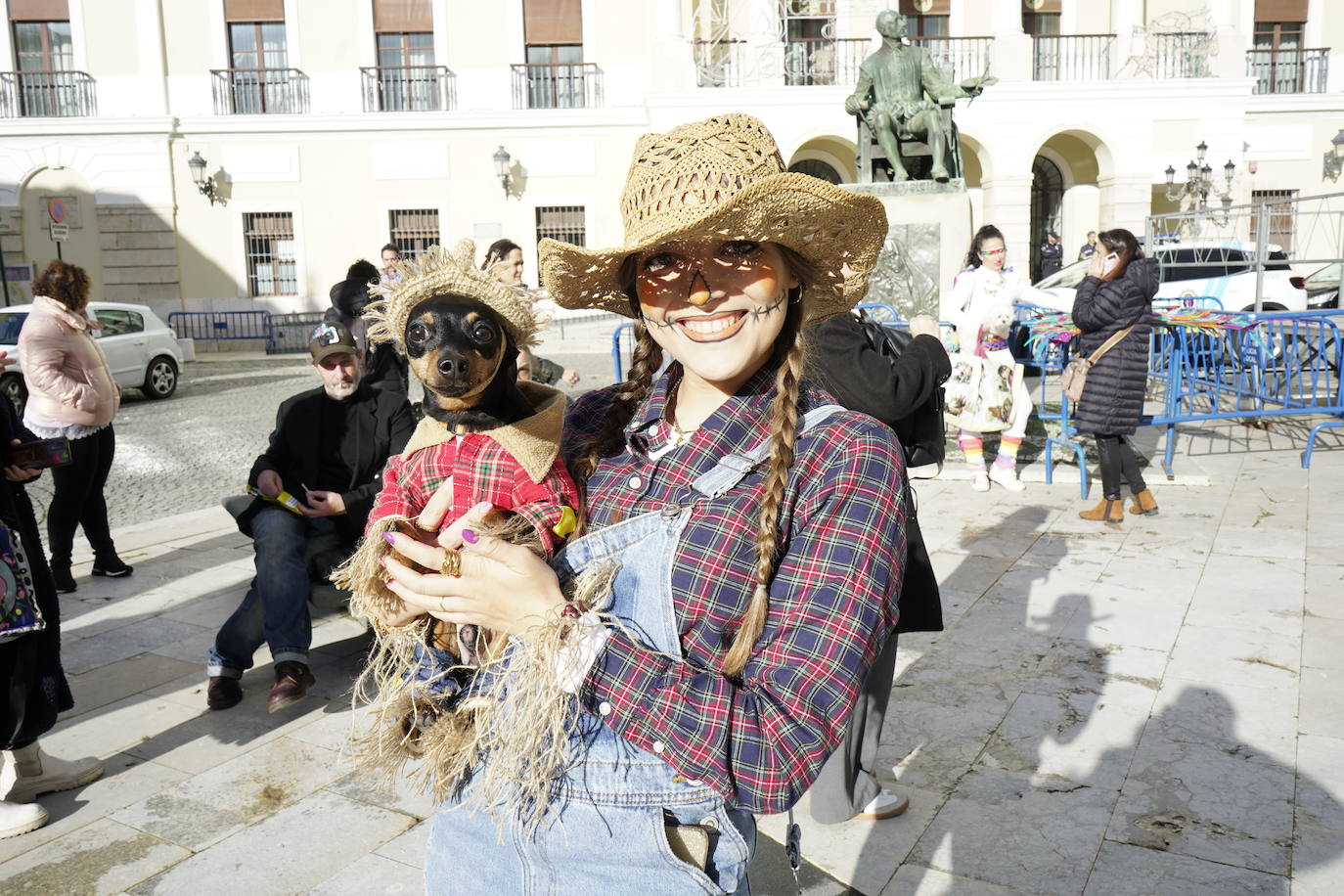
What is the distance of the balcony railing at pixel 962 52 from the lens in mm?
24656

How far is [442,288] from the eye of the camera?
187 centimetres

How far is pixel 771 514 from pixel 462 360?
2.39 feet

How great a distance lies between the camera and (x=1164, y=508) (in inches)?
A: 274

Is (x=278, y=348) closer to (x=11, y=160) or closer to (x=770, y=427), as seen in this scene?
(x=11, y=160)

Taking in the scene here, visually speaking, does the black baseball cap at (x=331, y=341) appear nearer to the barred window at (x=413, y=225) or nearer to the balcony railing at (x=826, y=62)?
the barred window at (x=413, y=225)

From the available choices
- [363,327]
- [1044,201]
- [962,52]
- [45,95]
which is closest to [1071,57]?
[962,52]

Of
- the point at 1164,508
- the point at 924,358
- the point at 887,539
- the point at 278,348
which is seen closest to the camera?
the point at 887,539

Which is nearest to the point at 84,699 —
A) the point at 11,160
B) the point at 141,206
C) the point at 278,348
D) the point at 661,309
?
the point at 661,309

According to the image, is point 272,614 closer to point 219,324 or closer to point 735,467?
point 735,467

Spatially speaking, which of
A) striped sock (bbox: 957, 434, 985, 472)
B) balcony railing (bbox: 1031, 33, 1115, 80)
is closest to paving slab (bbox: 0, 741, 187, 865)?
striped sock (bbox: 957, 434, 985, 472)

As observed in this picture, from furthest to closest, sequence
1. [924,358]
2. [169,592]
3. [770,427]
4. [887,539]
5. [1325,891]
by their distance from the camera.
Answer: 1. [169,592]
2. [924,358]
3. [1325,891]
4. [770,427]
5. [887,539]

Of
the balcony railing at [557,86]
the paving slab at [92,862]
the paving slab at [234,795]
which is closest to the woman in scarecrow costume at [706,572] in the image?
the paving slab at [92,862]

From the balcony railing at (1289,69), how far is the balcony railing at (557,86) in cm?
1617

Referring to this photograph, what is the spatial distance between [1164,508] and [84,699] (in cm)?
629
